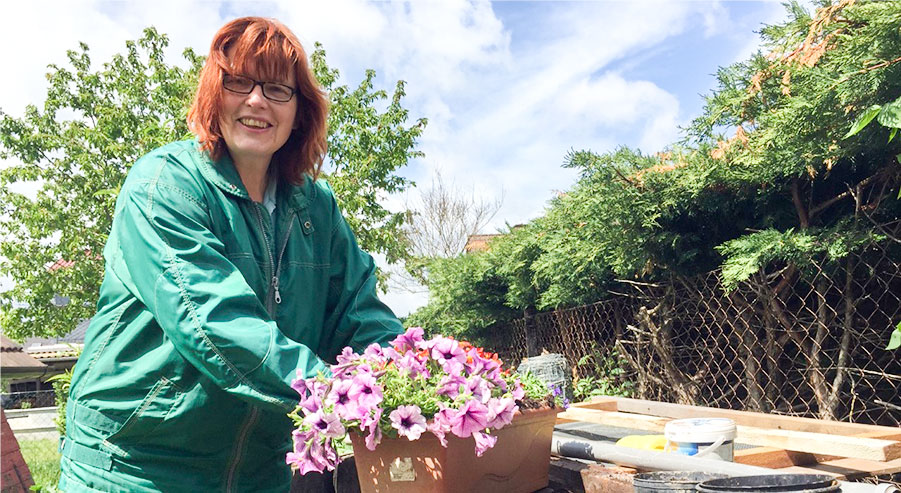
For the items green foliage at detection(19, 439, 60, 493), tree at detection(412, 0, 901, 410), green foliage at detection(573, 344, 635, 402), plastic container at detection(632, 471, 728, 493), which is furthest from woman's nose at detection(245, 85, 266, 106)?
green foliage at detection(19, 439, 60, 493)

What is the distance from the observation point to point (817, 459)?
175cm

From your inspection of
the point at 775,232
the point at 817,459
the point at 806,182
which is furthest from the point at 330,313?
the point at 806,182

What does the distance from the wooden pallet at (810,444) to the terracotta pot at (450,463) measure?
49cm

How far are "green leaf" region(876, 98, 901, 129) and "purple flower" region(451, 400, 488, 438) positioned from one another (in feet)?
3.53

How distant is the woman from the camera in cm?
123

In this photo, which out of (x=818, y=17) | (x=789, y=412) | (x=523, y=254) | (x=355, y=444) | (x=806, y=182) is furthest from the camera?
(x=523, y=254)

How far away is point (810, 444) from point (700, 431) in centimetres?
46

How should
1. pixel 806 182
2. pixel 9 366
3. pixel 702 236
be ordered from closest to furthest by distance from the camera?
pixel 806 182
pixel 702 236
pixel 9 366

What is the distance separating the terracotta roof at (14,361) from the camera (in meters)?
6.32

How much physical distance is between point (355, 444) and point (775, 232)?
7.35 feet

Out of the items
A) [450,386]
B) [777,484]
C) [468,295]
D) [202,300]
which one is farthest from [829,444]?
[468,295]

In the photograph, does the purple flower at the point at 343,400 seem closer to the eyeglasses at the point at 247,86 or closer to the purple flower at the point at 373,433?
the purple flower at the point at 373,433

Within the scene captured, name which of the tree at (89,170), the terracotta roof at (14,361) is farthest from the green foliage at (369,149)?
the terracotta roof at (14,361)

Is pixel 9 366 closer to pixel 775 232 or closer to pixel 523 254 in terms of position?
pixel 523 254
